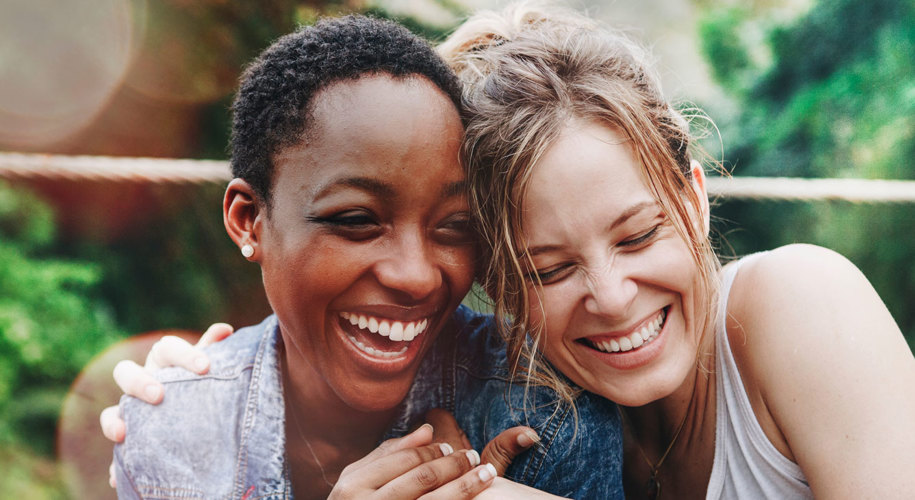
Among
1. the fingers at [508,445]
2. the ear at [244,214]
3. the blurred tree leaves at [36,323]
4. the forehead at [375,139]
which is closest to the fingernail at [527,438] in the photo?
the fingers at [508,445]

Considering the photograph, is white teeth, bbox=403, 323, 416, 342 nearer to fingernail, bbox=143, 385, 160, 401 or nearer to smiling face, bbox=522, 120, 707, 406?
smiling face, bbox=522, 120, 707, 406

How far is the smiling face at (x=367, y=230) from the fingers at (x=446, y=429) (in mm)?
167

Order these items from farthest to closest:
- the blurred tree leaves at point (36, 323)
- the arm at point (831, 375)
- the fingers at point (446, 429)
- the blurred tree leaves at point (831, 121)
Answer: the blurred tree leaves at point (831, 121) < the blurred tree leaves at point (36, 323) < the fingers at point (446, 429) < the arm at point (831, 375)

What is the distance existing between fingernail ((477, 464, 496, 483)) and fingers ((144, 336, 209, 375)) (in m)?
0.85

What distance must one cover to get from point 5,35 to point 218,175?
5.40 feet

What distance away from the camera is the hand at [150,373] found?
5.59 feet

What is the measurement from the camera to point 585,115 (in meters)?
1.44

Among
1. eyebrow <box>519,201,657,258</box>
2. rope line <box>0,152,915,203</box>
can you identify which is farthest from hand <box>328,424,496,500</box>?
rope line <box>0,152,915,203</box>

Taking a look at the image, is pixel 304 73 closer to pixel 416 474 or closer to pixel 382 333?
pixel 382 333

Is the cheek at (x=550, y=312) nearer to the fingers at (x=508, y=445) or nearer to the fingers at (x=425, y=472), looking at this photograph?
the fingers at (x=508, y=445)

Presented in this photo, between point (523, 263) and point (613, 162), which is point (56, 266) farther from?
point (613, 162)

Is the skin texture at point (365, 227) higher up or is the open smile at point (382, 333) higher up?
the skin texture at point (365, 227)

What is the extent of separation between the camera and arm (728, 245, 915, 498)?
3.97ft

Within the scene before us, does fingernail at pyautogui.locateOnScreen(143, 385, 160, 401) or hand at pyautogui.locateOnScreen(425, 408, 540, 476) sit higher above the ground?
fingernail at pyautogui.locateOnScreen(143, 385, 160, 401)
